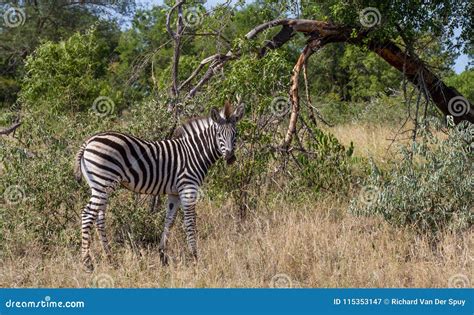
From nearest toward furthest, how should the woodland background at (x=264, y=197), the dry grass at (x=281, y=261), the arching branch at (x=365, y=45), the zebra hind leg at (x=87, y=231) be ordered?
the dry grass at (x=281, y=261) → the woodland background at (x=264, y=197) → the zebra hind leg at (x=87, y=231) → the arching branch at (x=365, y=45)

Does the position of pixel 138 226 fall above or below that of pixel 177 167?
below

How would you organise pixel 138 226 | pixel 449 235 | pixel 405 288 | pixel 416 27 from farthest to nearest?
pixel 416 27
pixel 138 226
pixel 449 235
pixel 405 288

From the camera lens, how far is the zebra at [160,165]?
22.3ft

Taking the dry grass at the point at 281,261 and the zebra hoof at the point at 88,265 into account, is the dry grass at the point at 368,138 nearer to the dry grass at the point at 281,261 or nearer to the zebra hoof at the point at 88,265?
the dry grass at the point at 281,261

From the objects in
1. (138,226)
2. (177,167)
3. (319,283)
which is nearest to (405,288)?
(319,283)

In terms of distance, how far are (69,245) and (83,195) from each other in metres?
0.72

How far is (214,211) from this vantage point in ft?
29.0

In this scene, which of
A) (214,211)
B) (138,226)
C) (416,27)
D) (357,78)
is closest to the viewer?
(138,226)

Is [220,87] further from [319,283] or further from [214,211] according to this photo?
[319,283]

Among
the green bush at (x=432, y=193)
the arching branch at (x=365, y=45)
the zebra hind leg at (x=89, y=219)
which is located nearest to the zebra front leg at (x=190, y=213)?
the zebra hind leg at (x=89, y=219)

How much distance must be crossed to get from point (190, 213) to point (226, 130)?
1.03 metres

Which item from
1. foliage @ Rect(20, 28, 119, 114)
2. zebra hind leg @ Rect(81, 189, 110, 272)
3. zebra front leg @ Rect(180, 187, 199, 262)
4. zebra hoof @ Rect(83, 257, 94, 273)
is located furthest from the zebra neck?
foliage @ Rect(20, 28, 119, 114)

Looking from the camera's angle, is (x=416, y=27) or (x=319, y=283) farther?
(x=416, y=27)

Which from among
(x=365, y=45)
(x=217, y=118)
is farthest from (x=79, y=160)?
(x=365, y=45)
